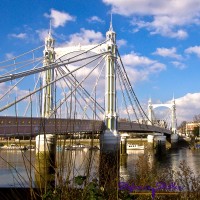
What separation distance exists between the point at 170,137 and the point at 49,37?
56182mm

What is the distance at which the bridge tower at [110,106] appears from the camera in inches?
1328

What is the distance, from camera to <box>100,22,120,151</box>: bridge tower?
33.7 m

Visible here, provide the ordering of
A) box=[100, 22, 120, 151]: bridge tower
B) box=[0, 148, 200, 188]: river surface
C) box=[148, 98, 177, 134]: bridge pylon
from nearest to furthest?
box=[0, 148, 200, 188]: river surface → box=[100, 22, 120, 151]: bridge tower → box=[148, 98, 177, 134]: bridge pylon

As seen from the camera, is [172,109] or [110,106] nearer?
[110,106]

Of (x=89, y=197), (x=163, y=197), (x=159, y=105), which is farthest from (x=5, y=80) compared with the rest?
(x=159, y=105)

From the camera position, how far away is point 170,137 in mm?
85438

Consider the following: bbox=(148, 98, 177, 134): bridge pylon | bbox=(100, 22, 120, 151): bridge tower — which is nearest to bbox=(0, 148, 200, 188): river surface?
bbox=(100, 22, 120, 151): bridge tower

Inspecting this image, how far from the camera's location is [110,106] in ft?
112

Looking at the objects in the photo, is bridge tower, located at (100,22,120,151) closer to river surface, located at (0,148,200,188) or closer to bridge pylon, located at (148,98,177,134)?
Result: river surface, located at (0,148,200,188)

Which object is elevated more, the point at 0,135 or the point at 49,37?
the point at 49,37

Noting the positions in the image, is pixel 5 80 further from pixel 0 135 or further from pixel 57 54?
pixel 57 54

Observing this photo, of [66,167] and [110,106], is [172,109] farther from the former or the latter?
[66,167]

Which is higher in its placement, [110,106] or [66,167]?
[110,106]

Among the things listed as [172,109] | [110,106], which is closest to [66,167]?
[110,106]
